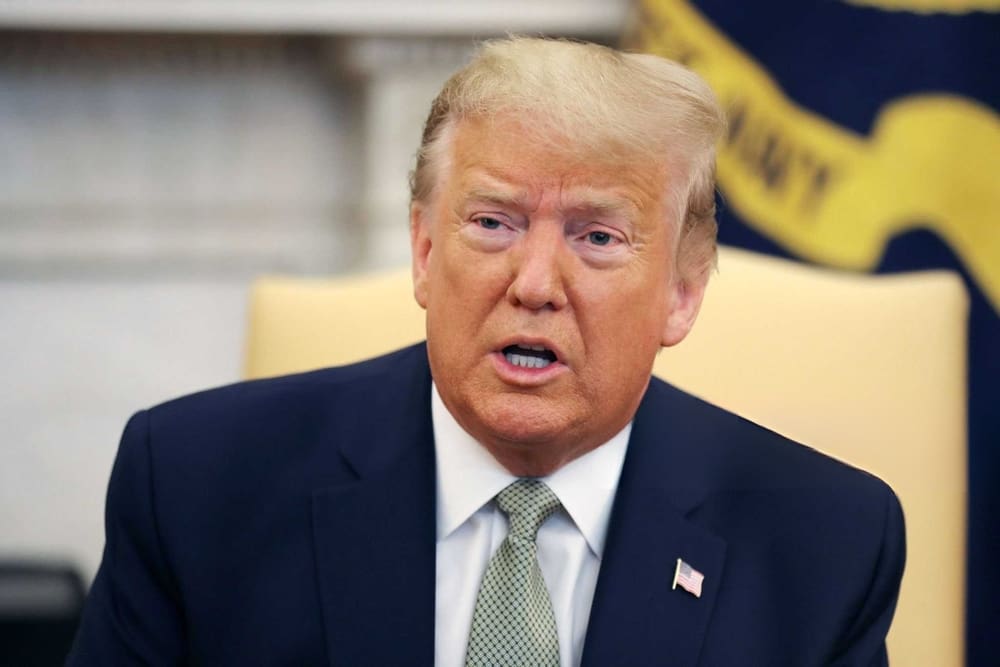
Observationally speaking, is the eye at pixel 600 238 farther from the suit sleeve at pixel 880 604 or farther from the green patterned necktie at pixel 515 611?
the suit sleeve at pixel 880 604

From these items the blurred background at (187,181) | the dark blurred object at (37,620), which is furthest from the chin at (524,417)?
the blurred background at (187,181)

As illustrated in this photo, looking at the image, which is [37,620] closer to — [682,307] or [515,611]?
[515,611]

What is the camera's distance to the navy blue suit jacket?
159 centimetres

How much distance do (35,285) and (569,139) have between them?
217cm

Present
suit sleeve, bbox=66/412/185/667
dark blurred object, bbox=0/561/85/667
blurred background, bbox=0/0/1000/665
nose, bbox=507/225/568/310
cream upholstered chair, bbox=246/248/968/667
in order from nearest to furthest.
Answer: nose, bbox=507/225/568/310 < suit sleeve, bbox=66/412/185/667 < cream upholstered chair, bbox=246/248/968/667 < dark blurred object, bbox=0/561/85/667 < blurred background, bbox=0/0/1000/665

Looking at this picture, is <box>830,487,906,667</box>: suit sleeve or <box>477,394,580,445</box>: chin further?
<box>830,487,906,667</box>: suit sleeve

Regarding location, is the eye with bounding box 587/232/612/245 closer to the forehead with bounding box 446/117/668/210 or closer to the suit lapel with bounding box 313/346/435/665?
the forehead with bounding box 446/117/668/210

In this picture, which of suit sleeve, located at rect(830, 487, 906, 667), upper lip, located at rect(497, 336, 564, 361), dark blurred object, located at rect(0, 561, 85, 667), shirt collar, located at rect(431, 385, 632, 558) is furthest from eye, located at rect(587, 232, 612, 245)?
dark blurred object, located at rect(0, 561, 85, 667)

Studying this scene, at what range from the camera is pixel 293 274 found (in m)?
3.44

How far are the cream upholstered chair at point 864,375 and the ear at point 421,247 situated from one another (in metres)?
0.38

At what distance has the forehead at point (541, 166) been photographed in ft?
4.92

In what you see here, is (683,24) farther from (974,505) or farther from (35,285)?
(35,285)

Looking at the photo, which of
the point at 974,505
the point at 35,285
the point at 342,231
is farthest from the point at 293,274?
the point at 974,505

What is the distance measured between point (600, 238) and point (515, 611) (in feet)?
1.34
